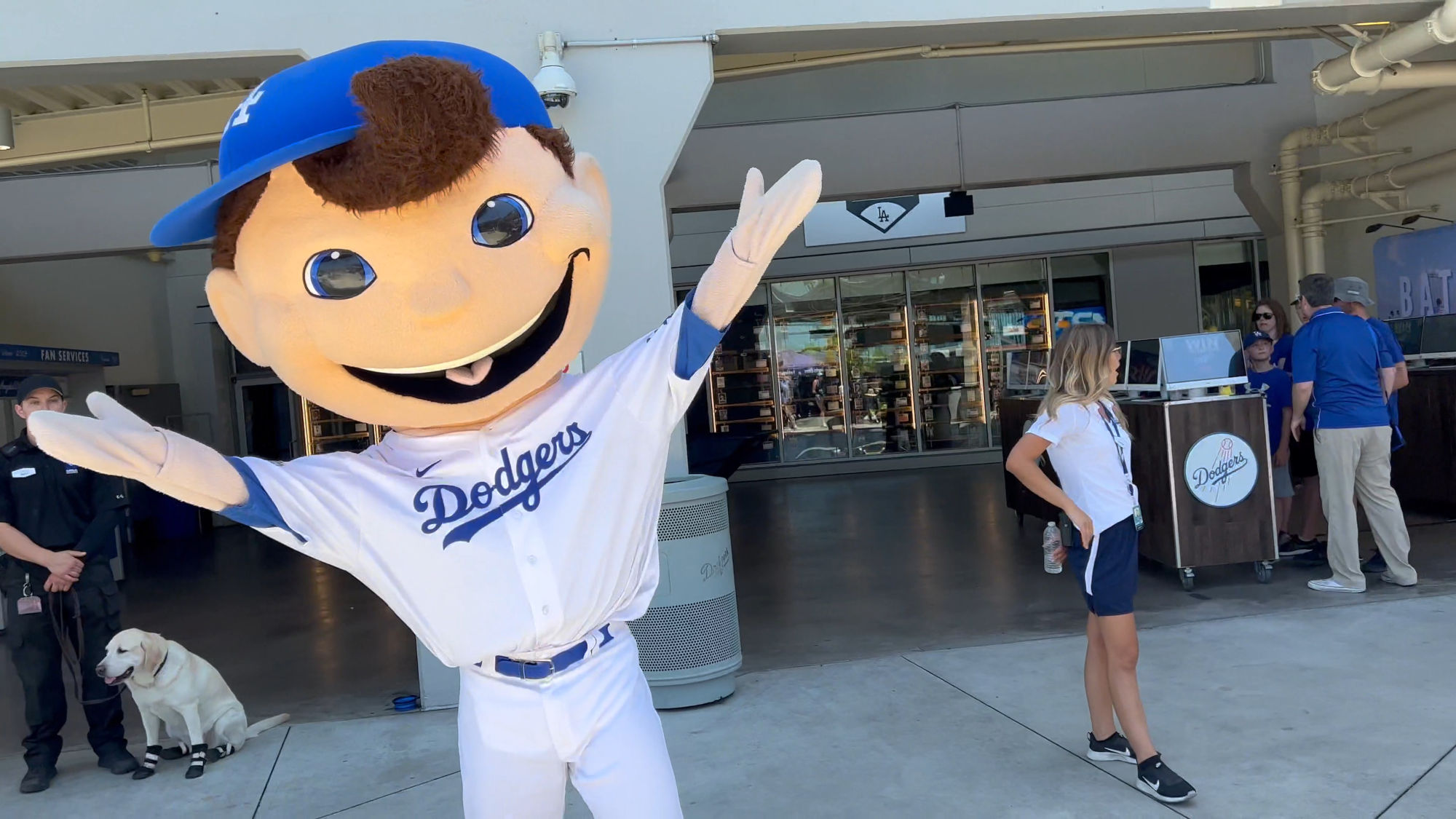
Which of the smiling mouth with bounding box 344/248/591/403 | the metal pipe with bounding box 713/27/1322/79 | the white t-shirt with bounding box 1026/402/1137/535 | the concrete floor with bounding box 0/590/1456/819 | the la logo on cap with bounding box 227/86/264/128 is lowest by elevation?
the concrete floor with bounding box 0/590/1456/819

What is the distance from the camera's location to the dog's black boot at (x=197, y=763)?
15.0 feet

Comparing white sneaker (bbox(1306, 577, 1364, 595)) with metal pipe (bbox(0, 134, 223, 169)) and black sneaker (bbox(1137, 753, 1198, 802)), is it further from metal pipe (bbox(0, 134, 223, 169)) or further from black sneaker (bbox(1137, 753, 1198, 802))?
metal pipe (bbox(0, 134, 223, 169))

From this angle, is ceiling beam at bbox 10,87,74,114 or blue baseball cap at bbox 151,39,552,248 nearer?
blue baseball cap at bbox 151,39,552,248

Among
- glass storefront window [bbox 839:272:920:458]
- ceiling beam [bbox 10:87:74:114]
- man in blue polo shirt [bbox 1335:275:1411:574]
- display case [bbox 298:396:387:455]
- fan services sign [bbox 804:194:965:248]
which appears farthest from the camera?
display case [bbox 298:396:387:455]

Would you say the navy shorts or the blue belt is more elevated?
the blue belt

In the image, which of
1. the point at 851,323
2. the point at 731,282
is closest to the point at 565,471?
the point at 731,282

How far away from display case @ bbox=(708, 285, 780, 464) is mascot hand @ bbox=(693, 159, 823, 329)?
46.2 ft

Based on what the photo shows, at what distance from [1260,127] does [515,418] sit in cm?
1012

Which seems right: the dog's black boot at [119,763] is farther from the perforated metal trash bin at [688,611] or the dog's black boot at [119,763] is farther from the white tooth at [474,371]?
the white tooth at [474,371]

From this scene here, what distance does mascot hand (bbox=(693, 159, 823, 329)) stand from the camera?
6.61 ft

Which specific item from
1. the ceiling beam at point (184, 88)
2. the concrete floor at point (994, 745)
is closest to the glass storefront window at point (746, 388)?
the ceiling beam at point (184, 88)

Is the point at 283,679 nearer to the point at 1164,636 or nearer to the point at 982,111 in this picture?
the point at 1164,636

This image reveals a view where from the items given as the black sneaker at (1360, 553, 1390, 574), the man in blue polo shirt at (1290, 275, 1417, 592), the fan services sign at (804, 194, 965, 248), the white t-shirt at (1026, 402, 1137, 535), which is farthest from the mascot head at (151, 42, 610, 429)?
the fan services sign at (804, 194, 965, 248)

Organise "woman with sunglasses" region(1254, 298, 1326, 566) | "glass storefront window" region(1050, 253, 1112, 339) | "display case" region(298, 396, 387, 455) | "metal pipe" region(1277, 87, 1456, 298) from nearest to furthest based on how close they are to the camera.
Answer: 1. "woman with sunglasses" region(1254, 298, 1326, 566)
2. "metal pipe" region(1277, 87, 1456, 298)
3. "glass storefront window" region(1050, 253, 1112, 339)
4. "display case" region(298, 396, 387, 455)
